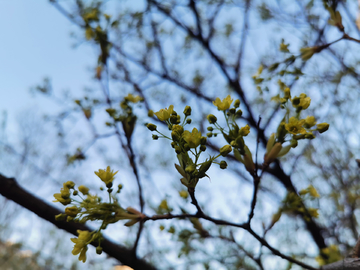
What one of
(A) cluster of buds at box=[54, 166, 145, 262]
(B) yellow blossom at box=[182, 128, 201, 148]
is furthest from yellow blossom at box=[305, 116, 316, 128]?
(A) cluster of buds at box=[54, 166, 145, 262]

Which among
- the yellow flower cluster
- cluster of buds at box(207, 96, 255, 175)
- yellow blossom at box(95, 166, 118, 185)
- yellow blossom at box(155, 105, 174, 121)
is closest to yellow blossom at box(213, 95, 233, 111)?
cluster of buds at box(207, 96, 255, 175)

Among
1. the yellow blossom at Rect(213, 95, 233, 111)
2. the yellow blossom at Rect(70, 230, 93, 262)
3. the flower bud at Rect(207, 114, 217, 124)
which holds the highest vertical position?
the yellow blossom at Rect(213, 95, 233, 111)

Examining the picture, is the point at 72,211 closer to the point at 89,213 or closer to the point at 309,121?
the point at 89,213

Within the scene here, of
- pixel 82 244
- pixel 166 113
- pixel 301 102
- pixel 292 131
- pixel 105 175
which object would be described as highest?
pixel 301 102

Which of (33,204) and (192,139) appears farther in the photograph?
(33,204)

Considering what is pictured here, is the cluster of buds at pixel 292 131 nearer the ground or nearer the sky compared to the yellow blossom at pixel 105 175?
nearer the sky

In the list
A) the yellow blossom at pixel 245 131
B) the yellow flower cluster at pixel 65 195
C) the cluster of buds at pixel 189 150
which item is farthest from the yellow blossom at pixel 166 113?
the yellow flower cluster at pixel 65 195

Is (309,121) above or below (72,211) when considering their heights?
above

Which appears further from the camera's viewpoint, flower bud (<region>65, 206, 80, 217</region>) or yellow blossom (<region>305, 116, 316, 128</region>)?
yellow blossom (<region>305, 116, 316, 128</region>)

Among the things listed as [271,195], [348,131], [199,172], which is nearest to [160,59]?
[271,195]

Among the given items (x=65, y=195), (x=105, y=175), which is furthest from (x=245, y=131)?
(x=65, y=195)

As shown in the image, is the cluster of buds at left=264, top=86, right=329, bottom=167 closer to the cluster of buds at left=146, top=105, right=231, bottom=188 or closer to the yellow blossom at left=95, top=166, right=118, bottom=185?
the cluster of buds at left=146, top=105, right=231, bottom=188

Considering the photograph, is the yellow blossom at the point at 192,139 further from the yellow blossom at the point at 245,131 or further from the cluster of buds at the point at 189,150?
the yellow blossom at the point at 245,131

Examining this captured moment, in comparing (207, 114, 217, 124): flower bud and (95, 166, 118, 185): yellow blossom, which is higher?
(207, 114, 217, 124): flower bud
